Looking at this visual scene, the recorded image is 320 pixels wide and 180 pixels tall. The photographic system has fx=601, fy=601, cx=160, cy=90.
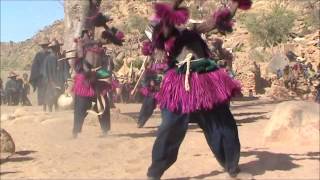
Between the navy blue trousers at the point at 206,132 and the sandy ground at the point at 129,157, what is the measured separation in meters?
0.42

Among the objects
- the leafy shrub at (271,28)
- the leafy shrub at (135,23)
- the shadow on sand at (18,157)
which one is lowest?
the shadow on sand at (18,157)

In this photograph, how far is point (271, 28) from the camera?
33.2 metres

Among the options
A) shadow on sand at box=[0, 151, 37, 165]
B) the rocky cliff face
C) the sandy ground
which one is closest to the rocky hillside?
the rocky cliff face

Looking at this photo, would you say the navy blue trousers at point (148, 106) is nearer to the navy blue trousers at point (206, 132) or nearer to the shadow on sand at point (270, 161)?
the shadow on sand at point (270, 161)

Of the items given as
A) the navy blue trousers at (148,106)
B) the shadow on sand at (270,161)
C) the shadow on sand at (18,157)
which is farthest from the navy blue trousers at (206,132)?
the navy blue trousers at (148,106)

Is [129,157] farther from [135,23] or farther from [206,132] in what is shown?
[135,23]

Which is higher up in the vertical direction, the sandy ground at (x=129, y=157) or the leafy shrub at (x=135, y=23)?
the leafy shrub at (x=135, y=23)

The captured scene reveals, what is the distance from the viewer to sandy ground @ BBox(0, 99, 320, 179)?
6363 millimetres

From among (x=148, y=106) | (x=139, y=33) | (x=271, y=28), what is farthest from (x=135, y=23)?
(x=148, y=106)

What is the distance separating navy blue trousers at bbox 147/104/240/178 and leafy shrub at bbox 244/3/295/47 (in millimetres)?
27083

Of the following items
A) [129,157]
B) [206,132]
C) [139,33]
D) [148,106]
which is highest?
[139,33]

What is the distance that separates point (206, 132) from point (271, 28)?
28273 mm

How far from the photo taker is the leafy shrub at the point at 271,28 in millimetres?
32656

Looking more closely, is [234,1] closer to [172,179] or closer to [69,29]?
[172,179]
